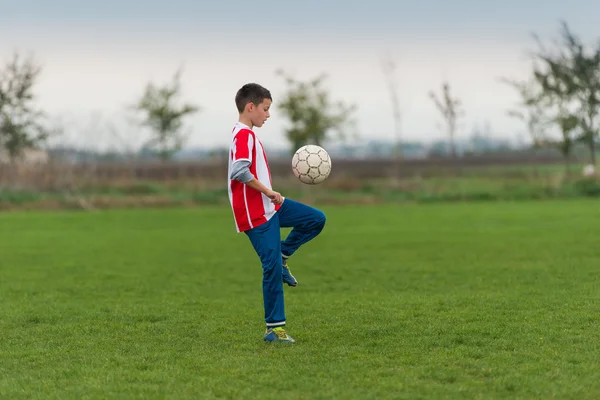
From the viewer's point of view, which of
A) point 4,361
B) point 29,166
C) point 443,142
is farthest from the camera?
point 443,142

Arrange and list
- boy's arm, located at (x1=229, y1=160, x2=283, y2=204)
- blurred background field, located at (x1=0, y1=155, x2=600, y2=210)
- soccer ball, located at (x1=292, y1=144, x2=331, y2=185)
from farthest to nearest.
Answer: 1. blurred background field, located at (x1=0, y1=155, x2=600, y2=210)
2. soccer ball, located at (x1=292, y1=144, x2=331, y2=185)
3. boy's arm, located at (x1=229, y1=160, x2=283, y2=204)

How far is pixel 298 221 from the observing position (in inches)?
260

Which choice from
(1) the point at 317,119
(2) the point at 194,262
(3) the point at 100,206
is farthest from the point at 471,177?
(2) the point at 194,262

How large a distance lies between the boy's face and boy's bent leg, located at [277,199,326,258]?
0.76 metres

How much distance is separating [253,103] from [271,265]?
55.8 inches

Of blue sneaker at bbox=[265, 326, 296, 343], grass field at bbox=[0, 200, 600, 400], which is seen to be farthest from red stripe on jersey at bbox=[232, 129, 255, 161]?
grass field at bbox=[0, 200, 600, 400]

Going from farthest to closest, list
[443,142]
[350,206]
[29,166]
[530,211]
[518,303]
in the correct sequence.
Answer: [443,142] → [29,166] → [350,206] → [530,211] → [518,303]

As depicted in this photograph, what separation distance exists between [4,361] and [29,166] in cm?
2764

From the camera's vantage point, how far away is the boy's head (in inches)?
→ 249

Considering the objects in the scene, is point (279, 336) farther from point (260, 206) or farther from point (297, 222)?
point (260, 206)

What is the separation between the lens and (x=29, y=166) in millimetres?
31719

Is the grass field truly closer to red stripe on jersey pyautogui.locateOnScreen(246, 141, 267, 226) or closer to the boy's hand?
red stripe on jersey pyautogui.locateOnScreen(246, 141, 267, 226)

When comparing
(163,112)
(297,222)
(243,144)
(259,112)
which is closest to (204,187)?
(163,112)

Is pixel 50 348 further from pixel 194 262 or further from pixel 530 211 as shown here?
pixel 530 211
